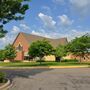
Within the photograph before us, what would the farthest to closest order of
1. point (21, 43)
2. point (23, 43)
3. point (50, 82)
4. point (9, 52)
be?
point (21, 43), point (23, 43), point (9, 52), point (50, 82)

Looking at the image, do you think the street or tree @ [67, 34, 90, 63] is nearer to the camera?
the street

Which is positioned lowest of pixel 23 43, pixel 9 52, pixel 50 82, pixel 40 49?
pixel 50 82

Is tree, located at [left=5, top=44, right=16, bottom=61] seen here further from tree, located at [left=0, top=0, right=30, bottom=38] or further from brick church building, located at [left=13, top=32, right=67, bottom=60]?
tree, located at [left=0, top=0, right=30, bottom=38]

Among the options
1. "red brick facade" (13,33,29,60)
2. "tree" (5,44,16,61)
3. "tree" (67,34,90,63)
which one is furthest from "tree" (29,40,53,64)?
"red brick facade" (13,33,29,60)

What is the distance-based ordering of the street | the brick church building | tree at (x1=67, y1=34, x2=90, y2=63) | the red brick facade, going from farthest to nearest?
the brick church building
the red brick facade
tree at (x1=67, y1=34, x2=90, y2=63)
the street

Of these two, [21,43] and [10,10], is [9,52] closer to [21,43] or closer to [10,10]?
[21,43]

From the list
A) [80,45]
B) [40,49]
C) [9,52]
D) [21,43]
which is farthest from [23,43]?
[80,45]

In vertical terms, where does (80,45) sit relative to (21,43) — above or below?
below

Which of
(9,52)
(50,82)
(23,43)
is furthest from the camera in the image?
(23,43)

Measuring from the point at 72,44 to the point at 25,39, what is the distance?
28.2 m

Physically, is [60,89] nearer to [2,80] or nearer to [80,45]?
[2,80]

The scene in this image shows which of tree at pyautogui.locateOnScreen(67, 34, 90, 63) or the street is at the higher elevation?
tree at pyautogui.locateOnScreen(67, 34, 90, 63)

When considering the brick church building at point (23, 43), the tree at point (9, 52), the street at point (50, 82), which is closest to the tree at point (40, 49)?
the tree at point (9, 52)

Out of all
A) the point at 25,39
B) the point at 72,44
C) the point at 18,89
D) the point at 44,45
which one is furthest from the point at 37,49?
the point at 18,89
